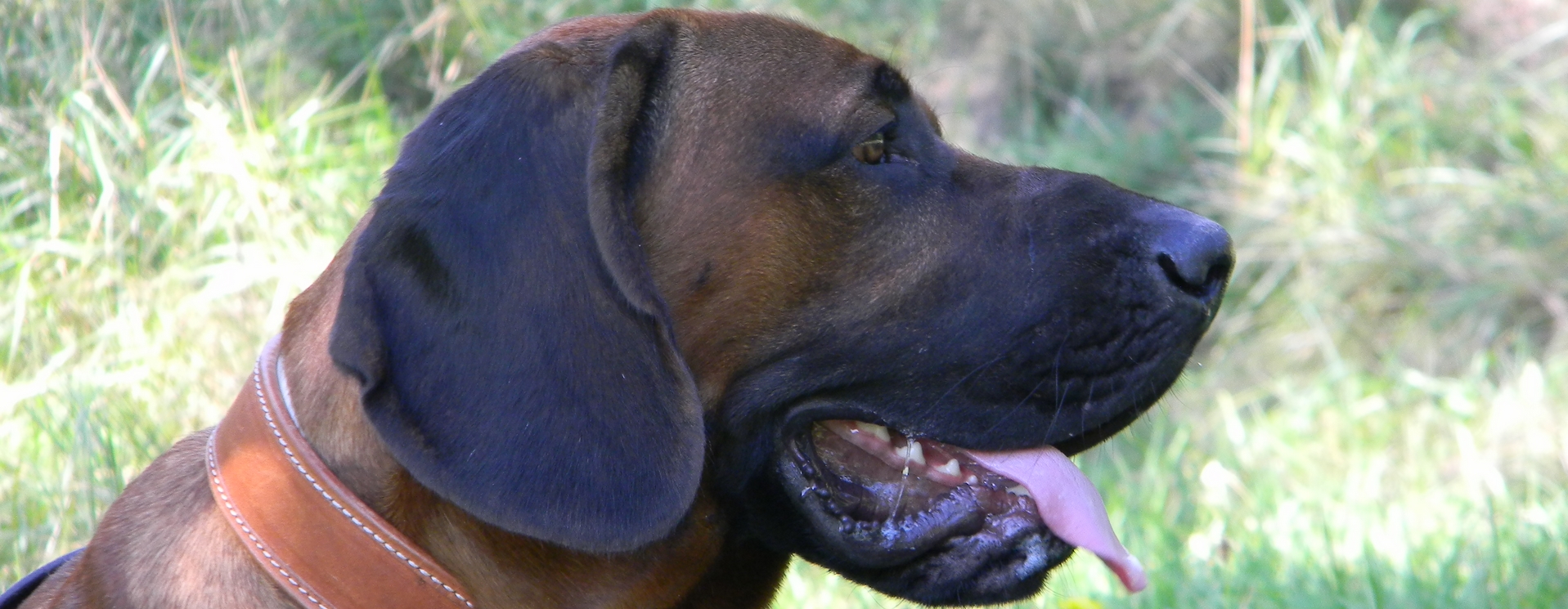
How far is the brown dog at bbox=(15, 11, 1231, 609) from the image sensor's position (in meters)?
1.99

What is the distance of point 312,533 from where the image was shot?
6.45ft

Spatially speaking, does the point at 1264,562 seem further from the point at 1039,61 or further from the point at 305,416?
the point at 1039,61

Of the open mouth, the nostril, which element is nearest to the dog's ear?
the open mouth

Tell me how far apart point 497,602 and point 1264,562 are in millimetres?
2261

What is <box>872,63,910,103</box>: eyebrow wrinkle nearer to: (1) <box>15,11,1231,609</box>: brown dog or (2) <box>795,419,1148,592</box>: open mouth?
(1) <box>15,11,1231,609</box>: brown dog

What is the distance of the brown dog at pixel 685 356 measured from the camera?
78.4 inches

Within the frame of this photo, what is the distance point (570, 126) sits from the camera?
6.93ft

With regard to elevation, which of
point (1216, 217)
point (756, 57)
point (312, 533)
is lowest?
point (1216, 217)

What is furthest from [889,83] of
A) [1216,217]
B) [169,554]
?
[1216,217]

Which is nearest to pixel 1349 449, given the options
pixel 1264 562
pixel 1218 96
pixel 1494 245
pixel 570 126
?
pixel 1494 245

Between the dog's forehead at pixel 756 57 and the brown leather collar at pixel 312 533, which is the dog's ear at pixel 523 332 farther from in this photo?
the dog's forehead at pixel 756 57

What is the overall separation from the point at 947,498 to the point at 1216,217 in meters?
4.70

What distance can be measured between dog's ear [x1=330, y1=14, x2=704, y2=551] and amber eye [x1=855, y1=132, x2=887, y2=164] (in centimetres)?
41

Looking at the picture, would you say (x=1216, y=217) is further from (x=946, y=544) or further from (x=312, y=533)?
(x=312, y=533)
